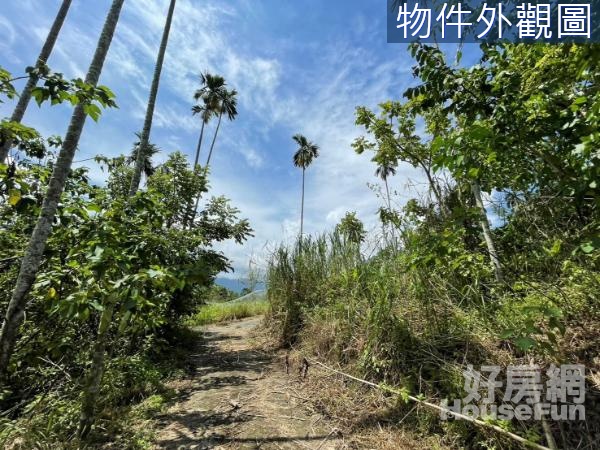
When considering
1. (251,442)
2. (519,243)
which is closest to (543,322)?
(519,243)

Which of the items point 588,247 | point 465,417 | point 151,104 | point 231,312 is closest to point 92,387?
point 465,417

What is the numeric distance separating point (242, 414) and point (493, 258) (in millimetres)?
2934

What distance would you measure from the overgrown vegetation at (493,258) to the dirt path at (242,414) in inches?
24.8

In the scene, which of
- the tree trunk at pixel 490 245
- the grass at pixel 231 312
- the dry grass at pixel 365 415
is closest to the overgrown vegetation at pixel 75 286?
the dry grass at pixel 365 415

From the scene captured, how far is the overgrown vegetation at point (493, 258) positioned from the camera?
1811 millimetres

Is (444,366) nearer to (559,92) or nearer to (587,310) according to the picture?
(587,310)

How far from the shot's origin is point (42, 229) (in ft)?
7.63

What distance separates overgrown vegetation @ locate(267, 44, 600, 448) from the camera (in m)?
1.81

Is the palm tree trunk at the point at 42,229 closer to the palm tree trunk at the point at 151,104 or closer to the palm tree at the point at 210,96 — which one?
the palm tree trunk at the point at 151,104

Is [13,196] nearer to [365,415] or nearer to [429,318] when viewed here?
[365,415]

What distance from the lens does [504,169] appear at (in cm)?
263

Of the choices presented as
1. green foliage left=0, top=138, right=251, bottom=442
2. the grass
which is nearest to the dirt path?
green foliage left=0, top=138, right=251, bottom=442

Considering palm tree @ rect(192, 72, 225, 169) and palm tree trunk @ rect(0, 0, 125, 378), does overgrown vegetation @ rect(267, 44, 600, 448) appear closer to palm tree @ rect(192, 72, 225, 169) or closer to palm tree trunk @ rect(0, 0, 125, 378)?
palm tree trunk @ rect(0, 0, 125, 378)

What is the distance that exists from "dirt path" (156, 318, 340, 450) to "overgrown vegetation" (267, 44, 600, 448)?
2.07ft
